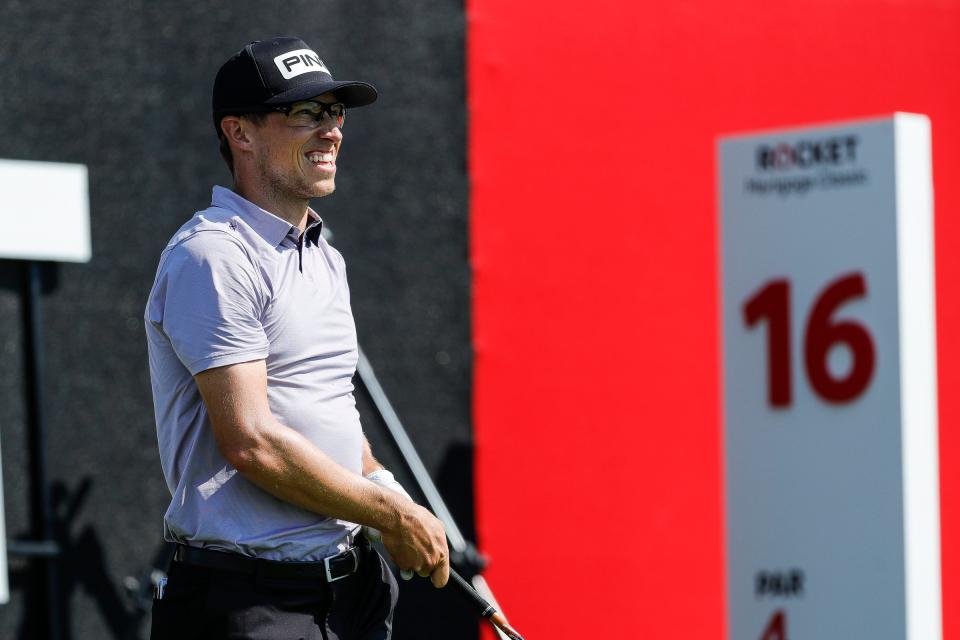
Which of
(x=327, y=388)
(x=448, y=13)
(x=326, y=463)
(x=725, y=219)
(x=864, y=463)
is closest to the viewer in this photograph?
(x=326, y=463)

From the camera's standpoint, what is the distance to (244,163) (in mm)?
2551

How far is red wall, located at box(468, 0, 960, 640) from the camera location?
16.5 ft

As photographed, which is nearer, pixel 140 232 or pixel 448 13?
pixel 140 232

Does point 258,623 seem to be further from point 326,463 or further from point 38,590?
point 38,590

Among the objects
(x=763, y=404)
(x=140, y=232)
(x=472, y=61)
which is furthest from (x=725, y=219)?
(x=140, y=232)

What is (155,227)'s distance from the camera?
459 centimetres

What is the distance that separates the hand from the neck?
1.75ft

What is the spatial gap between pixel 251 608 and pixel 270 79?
2.79ft

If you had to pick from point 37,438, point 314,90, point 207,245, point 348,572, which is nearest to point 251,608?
point 348,572

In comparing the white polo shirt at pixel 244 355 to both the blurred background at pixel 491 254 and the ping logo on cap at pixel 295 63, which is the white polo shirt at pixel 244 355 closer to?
the ping logo on cap at pixel 295 63

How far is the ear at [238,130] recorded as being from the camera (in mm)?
2525

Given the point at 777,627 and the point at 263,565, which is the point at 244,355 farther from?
the point at 777,627

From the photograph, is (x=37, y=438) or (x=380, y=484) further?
(x=37, y=438)

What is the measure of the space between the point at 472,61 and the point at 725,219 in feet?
3.57
